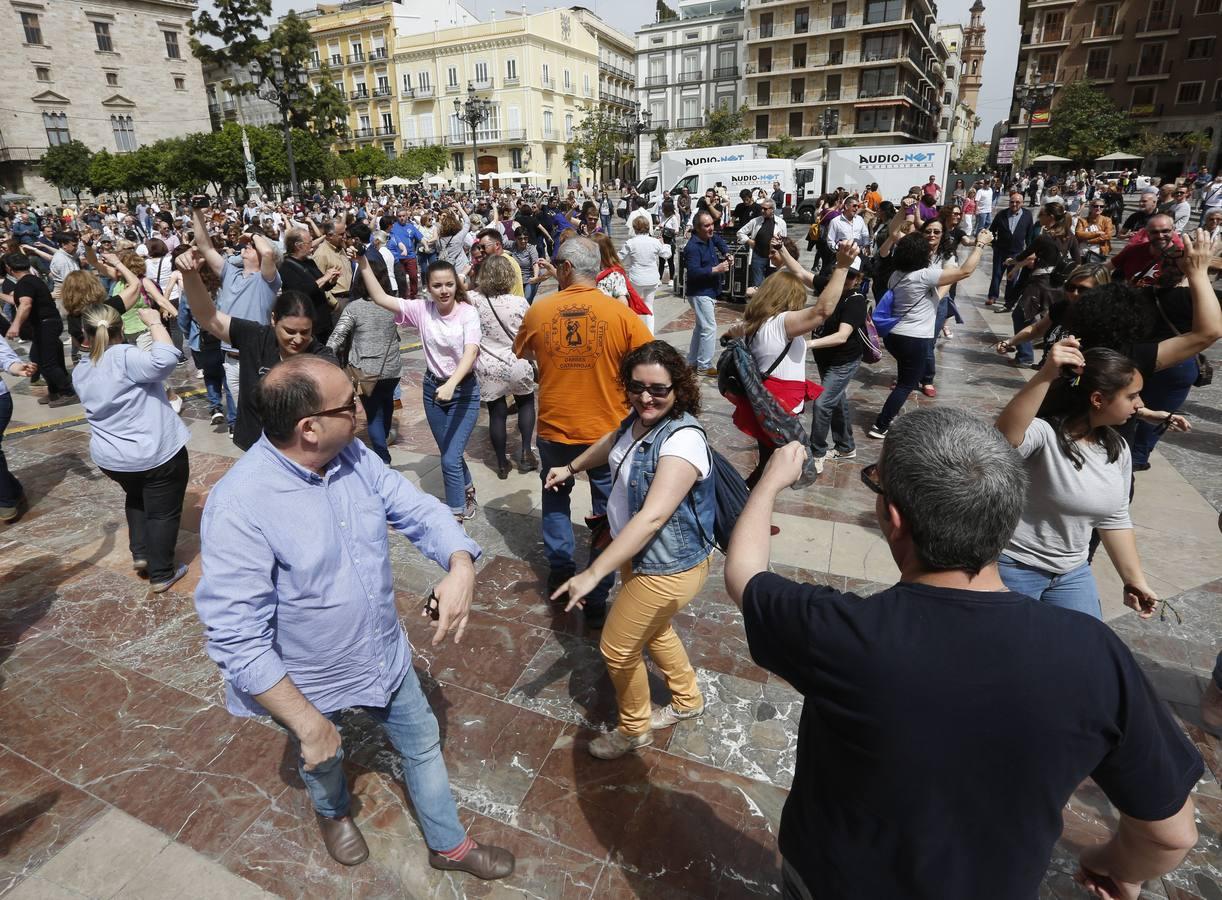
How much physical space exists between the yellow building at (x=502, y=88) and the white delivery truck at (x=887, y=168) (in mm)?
35384

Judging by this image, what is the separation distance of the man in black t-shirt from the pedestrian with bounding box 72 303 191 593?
3739 mm

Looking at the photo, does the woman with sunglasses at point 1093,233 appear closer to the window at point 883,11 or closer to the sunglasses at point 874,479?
the sunglasses at point 874,479

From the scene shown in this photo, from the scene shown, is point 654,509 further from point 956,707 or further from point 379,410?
point 379,410

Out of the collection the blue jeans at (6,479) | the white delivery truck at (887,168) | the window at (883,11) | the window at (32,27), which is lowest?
the blue jeans at (6,479)

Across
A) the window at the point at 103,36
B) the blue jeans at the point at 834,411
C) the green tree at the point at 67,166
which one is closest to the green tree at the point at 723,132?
the green tree at the point at 67,166

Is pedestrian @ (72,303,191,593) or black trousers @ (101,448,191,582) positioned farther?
black trousers @ (101,448,191,582)

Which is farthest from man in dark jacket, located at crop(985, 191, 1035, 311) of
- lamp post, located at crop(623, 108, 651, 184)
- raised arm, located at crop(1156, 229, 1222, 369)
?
lamp post, located at crop(623, 108, 651, 184)

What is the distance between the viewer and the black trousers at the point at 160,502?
13.0ft

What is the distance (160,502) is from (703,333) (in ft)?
18.4

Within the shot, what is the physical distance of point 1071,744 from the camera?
3.58ft

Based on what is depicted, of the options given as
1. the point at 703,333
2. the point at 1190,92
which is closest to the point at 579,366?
the point at 703,333

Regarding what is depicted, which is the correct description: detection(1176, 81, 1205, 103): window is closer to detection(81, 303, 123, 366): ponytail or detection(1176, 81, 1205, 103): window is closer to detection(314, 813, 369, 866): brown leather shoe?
detection(81, 303, 123, 366): ponytail

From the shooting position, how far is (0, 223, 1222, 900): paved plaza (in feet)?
7.77

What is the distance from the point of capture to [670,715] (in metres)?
2.92
